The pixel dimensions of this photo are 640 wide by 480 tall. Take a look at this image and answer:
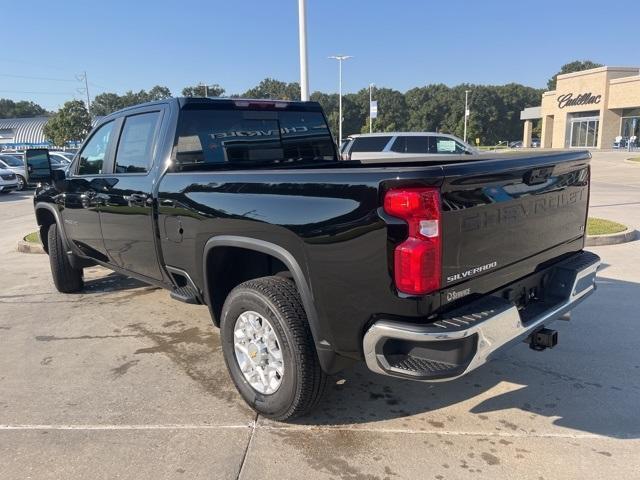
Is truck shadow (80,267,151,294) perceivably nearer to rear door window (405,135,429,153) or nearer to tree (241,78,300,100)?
rear door window (405,135,429,153)

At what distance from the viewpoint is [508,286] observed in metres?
2.93

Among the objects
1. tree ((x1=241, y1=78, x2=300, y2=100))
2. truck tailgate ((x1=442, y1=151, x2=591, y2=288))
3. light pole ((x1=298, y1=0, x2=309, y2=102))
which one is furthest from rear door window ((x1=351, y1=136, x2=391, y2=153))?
tree ((x1=241, y1=78, x2=300, y2=100))

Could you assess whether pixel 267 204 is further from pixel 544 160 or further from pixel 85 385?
pixel 85 385

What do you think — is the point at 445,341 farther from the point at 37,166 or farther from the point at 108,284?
the point at 108,284

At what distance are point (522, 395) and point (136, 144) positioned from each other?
3547mm

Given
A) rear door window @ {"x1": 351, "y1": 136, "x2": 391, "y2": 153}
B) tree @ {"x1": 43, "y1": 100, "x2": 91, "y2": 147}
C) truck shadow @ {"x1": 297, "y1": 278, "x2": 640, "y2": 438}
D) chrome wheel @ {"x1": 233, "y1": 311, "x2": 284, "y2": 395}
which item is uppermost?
tree @ {"x1": 43, "y1": 100, "x2": 91, "y2": 147}

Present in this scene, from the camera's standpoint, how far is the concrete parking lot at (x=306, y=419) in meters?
2.82

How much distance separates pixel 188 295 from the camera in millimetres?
3863

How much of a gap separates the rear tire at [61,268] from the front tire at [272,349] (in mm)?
3366

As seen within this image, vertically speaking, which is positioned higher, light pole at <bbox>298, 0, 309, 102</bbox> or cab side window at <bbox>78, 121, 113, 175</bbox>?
light pole at <bbox>298, 0, 309, 102</bbox>

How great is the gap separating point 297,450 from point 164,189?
6.67 feet

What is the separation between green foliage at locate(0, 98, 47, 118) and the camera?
Result: 416 feet

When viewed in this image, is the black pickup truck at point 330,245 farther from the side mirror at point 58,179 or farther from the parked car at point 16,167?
the parked car at point 16,167

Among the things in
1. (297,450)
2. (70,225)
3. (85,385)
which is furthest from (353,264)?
(70,225)
